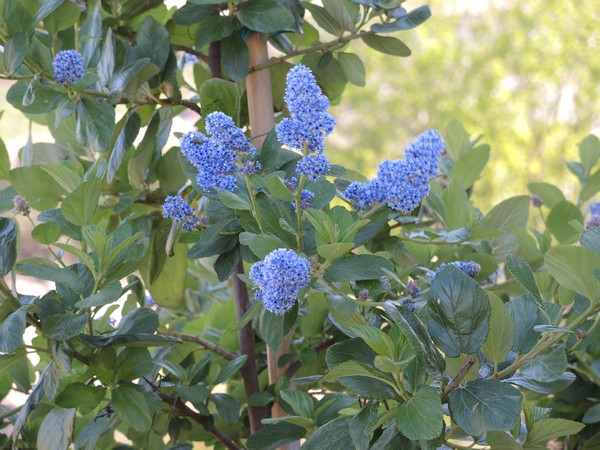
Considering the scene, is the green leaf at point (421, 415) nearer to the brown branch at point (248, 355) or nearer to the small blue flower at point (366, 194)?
the small blue flower at point (366, 194)

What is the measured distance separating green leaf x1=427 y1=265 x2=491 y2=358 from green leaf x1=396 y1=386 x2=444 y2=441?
0.03m

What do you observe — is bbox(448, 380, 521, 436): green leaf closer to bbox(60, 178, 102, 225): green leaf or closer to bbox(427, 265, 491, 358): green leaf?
bbox(427, 265, 491, 358): green leaf

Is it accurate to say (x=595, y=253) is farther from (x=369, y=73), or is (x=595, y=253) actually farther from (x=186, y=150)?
(x=369, y=73)

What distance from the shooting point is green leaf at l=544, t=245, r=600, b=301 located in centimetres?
43

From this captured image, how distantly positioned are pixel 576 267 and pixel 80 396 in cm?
32

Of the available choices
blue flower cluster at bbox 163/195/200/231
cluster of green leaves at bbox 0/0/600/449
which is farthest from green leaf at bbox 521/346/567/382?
blue flower cluster at bbox 163/195/200/231

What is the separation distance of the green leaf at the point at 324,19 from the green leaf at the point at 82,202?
0.73 feet

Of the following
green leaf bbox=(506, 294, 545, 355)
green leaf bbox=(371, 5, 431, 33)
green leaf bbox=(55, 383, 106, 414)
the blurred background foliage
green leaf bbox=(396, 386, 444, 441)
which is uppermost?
green leaf bbox=(371, 5, 431, 33)

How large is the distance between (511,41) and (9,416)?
637 cm

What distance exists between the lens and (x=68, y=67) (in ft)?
1.77

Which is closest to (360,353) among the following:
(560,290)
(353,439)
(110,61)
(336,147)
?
(353,439)

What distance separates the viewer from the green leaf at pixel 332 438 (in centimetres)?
45

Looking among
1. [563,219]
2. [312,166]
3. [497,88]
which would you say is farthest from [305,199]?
[497,88]

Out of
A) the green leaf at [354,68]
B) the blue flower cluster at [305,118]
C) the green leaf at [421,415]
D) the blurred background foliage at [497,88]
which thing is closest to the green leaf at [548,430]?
the green leaf at [421,415]
